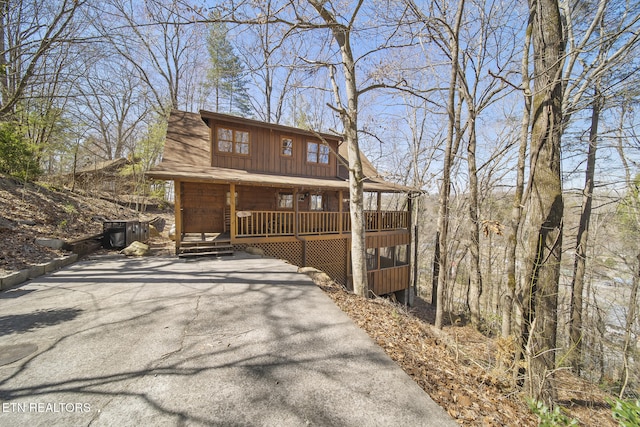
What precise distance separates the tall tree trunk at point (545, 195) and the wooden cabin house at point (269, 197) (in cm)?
572

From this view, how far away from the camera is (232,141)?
10.1 metres

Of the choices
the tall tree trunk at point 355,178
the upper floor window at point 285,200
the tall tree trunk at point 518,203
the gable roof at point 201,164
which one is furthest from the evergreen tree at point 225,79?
the tall tree trunk at point 518,203

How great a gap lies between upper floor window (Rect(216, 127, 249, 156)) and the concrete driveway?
22.5 ft

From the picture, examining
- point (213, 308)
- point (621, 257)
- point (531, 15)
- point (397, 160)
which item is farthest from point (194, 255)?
point (397, 160)

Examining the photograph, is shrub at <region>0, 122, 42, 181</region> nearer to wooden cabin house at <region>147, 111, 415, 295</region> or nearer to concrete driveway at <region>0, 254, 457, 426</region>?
wooden cabin house at <region>147, 111, 415, 295</region>

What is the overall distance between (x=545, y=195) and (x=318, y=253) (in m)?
7.17

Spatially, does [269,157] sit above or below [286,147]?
below

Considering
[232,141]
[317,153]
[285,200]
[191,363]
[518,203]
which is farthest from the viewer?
[285,200]

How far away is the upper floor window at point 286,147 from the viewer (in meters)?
11.2

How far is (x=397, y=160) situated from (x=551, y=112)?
15051 mm

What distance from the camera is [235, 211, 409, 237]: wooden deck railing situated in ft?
29.0

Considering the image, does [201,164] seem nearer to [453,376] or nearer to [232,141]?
[232,141]

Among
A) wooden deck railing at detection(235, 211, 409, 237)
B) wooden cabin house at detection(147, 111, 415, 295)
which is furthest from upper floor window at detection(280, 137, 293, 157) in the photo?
wooden deck railing at detection(235, 211, 409, 237)

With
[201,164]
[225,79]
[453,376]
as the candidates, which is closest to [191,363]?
[453,376]
